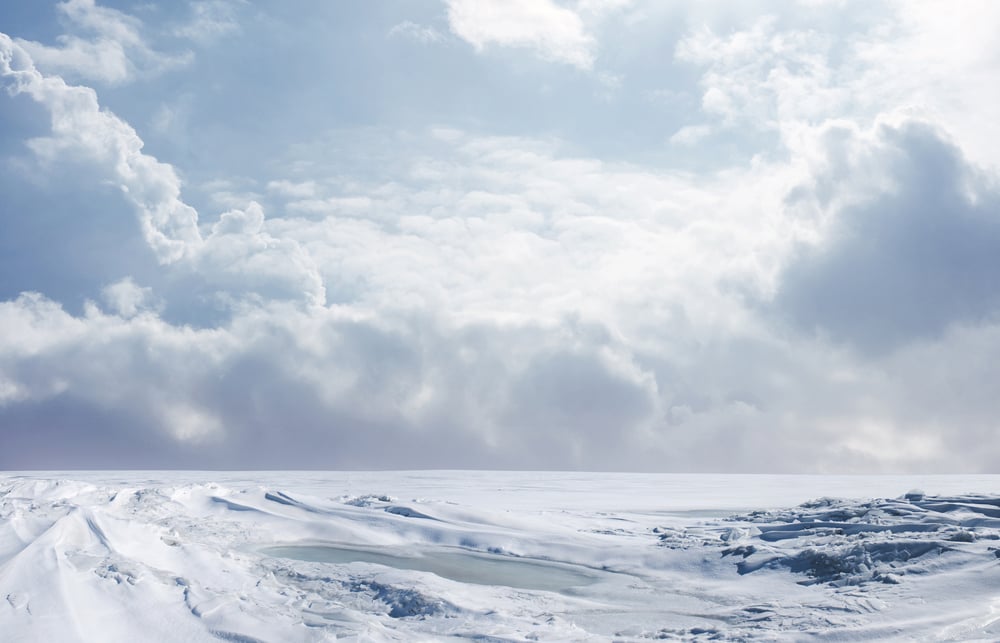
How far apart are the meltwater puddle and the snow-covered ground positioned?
0.05m

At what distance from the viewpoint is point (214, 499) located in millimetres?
15492

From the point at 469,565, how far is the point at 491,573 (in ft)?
2.19

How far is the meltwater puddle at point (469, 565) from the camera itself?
9109 mm

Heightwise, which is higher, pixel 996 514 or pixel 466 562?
pixel 996 514

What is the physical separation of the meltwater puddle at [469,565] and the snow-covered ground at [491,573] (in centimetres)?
5

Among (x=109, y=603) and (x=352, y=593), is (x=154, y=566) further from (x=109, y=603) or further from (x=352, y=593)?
(x=352, y=593)

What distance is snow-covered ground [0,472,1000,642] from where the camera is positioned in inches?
257

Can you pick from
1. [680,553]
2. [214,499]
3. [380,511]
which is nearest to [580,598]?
[680,553]

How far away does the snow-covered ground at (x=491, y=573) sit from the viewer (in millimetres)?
6527

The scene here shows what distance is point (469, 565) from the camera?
10.1m

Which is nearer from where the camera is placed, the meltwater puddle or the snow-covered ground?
the snow-covered ground

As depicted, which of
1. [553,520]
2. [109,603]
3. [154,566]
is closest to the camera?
[109,603]

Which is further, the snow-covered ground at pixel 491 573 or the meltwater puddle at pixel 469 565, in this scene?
the meltwater puddle at pixel 469 565

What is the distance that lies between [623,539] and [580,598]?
3.53 metres
